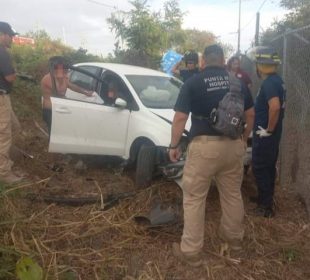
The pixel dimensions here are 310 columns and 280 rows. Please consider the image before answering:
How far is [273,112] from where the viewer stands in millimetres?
4680

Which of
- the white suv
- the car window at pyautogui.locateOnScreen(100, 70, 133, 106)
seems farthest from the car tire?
the car window at pyautogui.locateOnScreen(100, 70, 133, 106)

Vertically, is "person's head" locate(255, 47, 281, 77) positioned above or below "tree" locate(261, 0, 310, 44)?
below

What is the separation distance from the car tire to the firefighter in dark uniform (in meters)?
1.18

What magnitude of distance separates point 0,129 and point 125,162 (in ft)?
5.57

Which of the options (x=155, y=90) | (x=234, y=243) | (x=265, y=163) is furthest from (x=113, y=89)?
(x=234, y=243)

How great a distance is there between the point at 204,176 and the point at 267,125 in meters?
1.47

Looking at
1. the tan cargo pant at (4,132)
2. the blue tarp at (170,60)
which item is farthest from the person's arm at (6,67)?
the blue tarp at (170,60)

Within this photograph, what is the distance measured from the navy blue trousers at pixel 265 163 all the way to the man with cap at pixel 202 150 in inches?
41.9

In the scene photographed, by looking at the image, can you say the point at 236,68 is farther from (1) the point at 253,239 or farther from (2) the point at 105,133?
(1) the point at 253,239

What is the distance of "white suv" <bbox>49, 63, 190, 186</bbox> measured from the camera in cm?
573

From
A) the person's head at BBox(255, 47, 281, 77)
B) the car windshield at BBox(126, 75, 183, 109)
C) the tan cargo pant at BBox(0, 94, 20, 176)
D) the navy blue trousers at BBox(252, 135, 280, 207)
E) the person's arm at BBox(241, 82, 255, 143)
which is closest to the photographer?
the person's arm at BBox(241, 82, 255, 143)

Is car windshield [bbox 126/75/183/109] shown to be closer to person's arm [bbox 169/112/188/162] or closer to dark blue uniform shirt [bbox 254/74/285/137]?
dark blue uniform shirt [bbox 254/74/285/137]

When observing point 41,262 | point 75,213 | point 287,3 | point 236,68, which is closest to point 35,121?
point 236,68

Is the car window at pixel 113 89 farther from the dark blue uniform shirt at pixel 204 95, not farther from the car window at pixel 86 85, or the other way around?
the dark blue uniform shirt at pixel 204 95
